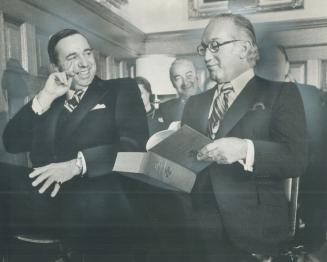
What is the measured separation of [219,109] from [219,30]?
27 centimetres

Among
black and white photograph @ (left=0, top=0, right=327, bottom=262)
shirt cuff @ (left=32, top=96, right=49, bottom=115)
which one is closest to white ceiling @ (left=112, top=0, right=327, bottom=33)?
black and white photograph @ (left=0, top=0, right=327, bottom=262)

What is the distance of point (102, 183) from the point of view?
54.2 inches

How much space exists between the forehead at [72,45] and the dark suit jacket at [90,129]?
0.13m

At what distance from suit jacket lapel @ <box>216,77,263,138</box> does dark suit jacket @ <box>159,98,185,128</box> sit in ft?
0.55

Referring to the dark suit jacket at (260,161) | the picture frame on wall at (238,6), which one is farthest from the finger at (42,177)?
the picture frame on wall at (238,6)

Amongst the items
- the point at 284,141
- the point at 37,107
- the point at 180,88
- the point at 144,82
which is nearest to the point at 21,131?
the point at 37,107

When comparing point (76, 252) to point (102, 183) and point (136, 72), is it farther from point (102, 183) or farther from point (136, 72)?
point (136, 72)

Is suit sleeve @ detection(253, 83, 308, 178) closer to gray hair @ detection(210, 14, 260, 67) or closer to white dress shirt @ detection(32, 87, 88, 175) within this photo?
gray hair @ detection(210, 14, 260, 67)

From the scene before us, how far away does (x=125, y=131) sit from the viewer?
134cm

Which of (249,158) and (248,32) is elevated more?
(248,32)

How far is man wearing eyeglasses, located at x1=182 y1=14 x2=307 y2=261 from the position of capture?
48.6 inches

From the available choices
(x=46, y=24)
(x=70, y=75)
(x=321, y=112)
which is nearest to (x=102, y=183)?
(x=70, y=75)

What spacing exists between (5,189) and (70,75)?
52cm

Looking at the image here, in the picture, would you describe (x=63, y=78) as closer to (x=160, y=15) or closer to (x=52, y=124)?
(x=52, y=124)
